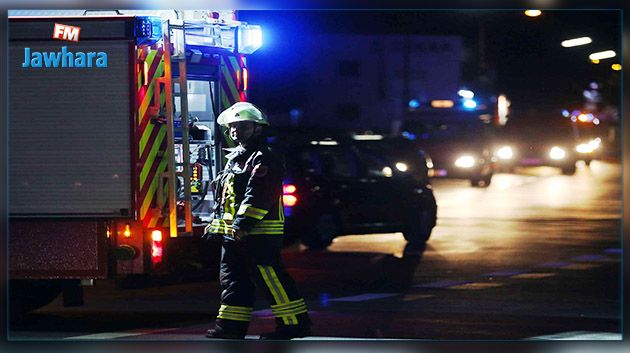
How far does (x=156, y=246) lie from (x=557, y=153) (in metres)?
31.4

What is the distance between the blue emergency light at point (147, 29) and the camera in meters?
10.1

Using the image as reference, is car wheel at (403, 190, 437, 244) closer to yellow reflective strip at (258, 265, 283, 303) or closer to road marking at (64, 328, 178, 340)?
road marking at (64, 328, 178, 340)

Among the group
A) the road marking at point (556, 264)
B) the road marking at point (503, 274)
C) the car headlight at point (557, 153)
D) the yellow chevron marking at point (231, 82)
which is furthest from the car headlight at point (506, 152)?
the yellow chevron marking at point (231, 82)

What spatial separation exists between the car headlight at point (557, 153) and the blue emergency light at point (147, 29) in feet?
103

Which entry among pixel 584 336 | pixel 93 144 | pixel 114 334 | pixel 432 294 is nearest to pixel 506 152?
pixel 432 294

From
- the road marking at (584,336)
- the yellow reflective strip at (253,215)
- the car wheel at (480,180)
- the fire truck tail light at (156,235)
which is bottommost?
the road marking at (584,336)

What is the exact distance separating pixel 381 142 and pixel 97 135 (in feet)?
26.0

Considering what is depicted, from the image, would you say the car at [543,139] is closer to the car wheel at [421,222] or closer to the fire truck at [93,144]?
the car wheel at [421,222]

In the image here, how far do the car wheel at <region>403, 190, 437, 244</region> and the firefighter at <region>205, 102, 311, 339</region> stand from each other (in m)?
7.94

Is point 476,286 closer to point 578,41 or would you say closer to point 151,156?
point 151,156

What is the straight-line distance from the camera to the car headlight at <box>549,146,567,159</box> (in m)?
40.3

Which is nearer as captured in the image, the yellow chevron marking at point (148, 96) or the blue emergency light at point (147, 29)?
the blue emergency light at point (147, 29)

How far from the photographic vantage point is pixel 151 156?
1056 centimetres
